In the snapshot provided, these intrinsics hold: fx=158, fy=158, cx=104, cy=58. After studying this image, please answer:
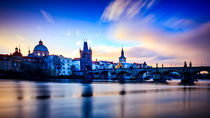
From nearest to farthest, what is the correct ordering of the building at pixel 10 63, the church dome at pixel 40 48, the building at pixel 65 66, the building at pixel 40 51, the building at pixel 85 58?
the building at pixel 10 63 → the building at pixel 65 66 → the building at pixel 85 58 → the building at pixel 40 51 → the church dome at pixel 40 48

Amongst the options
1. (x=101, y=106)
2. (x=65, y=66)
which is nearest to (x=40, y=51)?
(x=65, y=66)

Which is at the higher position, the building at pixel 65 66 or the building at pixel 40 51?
the building at pixel 40 51

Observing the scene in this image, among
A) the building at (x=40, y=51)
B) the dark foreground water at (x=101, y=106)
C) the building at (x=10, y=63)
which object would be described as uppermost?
the building at (x=40, y=51)

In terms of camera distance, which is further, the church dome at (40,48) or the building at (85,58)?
the church dome at (40,48)

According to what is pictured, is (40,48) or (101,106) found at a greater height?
(40,48)

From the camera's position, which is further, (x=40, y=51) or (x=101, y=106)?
(x=40, y=51)

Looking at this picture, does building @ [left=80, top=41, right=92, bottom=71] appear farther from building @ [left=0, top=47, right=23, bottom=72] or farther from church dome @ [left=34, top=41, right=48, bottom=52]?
building @ [left=0, top=47, right=23, bottom=72]

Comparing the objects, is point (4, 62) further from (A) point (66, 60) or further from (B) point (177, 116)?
(B) point (177, 116)

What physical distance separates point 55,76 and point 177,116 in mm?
100255

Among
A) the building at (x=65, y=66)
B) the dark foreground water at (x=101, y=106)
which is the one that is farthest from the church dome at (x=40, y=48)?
the dark foreground water at (x=101, y=106)

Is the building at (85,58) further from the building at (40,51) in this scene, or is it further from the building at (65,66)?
the building at (40,51)

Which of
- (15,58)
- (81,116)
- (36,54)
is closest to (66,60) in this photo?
(15,58)

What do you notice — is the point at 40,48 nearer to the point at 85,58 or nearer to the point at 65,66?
the point at 85,58

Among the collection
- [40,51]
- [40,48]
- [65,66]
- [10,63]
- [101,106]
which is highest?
[40,48]
